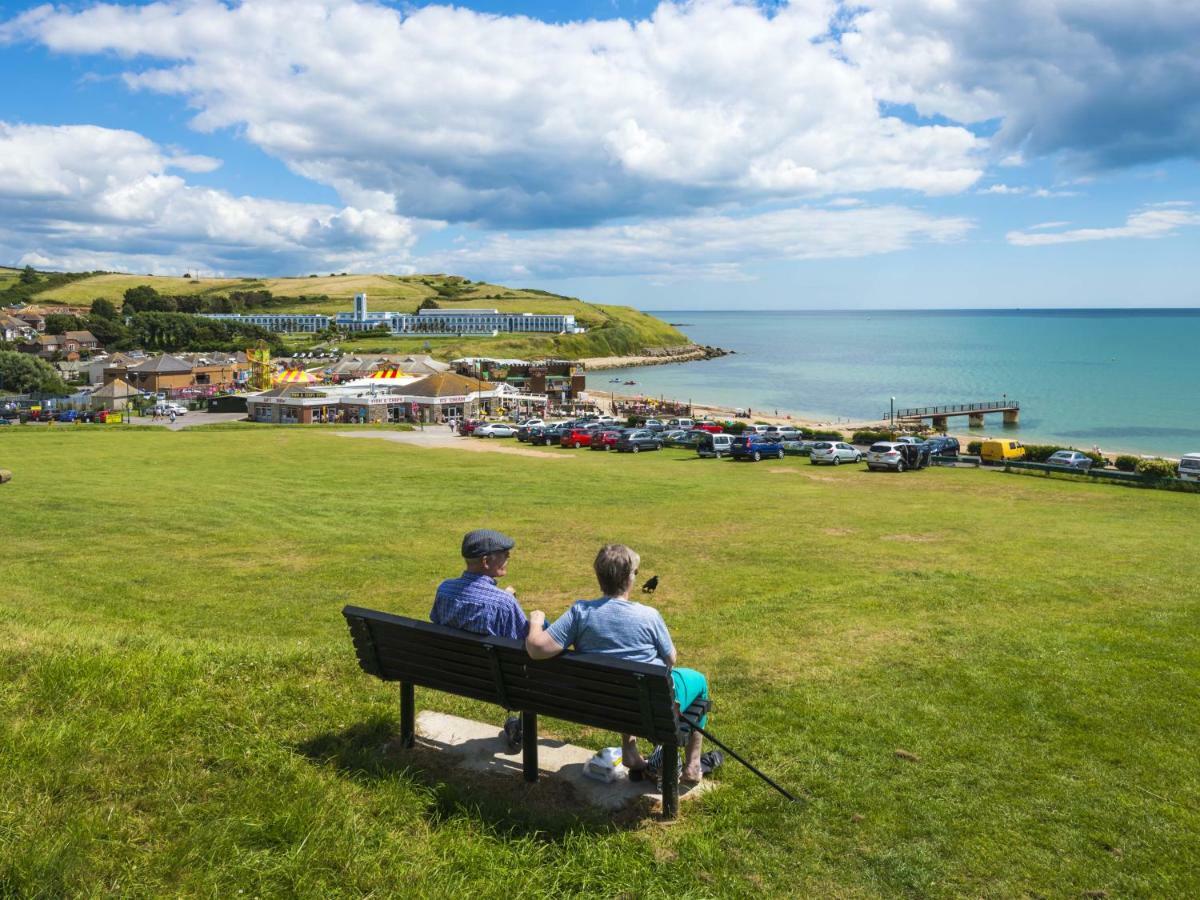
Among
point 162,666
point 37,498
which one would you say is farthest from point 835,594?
point 37,498

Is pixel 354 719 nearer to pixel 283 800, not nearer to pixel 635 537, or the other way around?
pixel 283 800

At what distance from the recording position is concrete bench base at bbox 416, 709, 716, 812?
4945mm

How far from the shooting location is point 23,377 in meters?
93.6

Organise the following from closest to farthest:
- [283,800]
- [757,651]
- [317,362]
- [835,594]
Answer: [283,800] → [757,651] → [835,594] → [317,362]

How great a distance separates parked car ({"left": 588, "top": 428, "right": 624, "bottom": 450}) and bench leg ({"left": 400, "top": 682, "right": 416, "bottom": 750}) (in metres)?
36.4

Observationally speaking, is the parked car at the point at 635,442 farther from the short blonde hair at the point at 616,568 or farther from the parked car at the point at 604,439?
the short blonde hair at the point at 616,568

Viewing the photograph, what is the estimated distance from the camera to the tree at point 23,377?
305 ft

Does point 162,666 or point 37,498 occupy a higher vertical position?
point 162,666

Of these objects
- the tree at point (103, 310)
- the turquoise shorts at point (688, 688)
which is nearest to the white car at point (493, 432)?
the turquoise shorts at point (688, 688)

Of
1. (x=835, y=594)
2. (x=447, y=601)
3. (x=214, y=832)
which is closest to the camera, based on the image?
(x=214, y=832)

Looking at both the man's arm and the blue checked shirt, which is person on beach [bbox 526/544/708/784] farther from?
the blue checked shirt

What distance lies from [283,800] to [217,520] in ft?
46.8

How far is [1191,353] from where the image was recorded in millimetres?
169125

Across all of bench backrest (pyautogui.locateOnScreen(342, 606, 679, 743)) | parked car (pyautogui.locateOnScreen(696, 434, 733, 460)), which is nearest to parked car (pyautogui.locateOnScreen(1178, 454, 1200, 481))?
parked car (pyautogui.locateOnScreen(696, 434, 733, 460))
